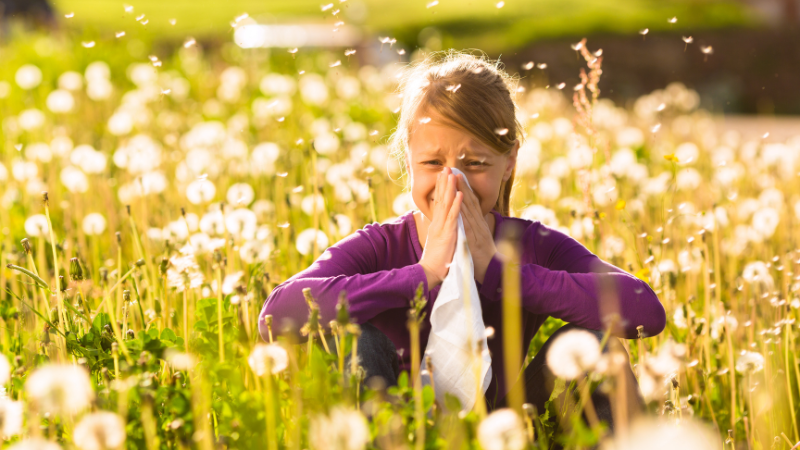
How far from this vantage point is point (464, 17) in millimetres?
15719

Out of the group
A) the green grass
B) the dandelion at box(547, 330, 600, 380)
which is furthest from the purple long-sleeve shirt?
the green grass

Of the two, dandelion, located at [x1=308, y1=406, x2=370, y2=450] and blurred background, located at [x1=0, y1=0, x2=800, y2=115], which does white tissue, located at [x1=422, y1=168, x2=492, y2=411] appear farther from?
blurred background, located at [x1=0, y1=0, x2=800, y2=115]

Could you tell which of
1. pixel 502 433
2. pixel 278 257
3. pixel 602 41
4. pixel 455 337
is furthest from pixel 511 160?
pixel 602 41

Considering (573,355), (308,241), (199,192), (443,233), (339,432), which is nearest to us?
(339,432)

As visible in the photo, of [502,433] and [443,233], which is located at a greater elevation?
[502,433]

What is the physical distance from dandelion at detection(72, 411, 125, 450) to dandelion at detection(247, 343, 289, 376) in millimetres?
247

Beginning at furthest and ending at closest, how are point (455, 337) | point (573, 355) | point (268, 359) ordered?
1. point (455, 337)
2. point (268, 359)
3. point (573, 355)

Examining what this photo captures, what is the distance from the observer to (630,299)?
4.97 ft

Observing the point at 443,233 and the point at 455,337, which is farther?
the point at 443,233

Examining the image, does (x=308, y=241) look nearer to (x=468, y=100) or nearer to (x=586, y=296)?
(x=468, y=100)

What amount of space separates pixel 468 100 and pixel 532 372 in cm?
62

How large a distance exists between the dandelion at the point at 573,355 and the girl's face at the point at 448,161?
0.63 meters

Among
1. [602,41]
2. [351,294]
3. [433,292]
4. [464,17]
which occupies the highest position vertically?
[351,294]

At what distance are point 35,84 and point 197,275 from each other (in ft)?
13.3
